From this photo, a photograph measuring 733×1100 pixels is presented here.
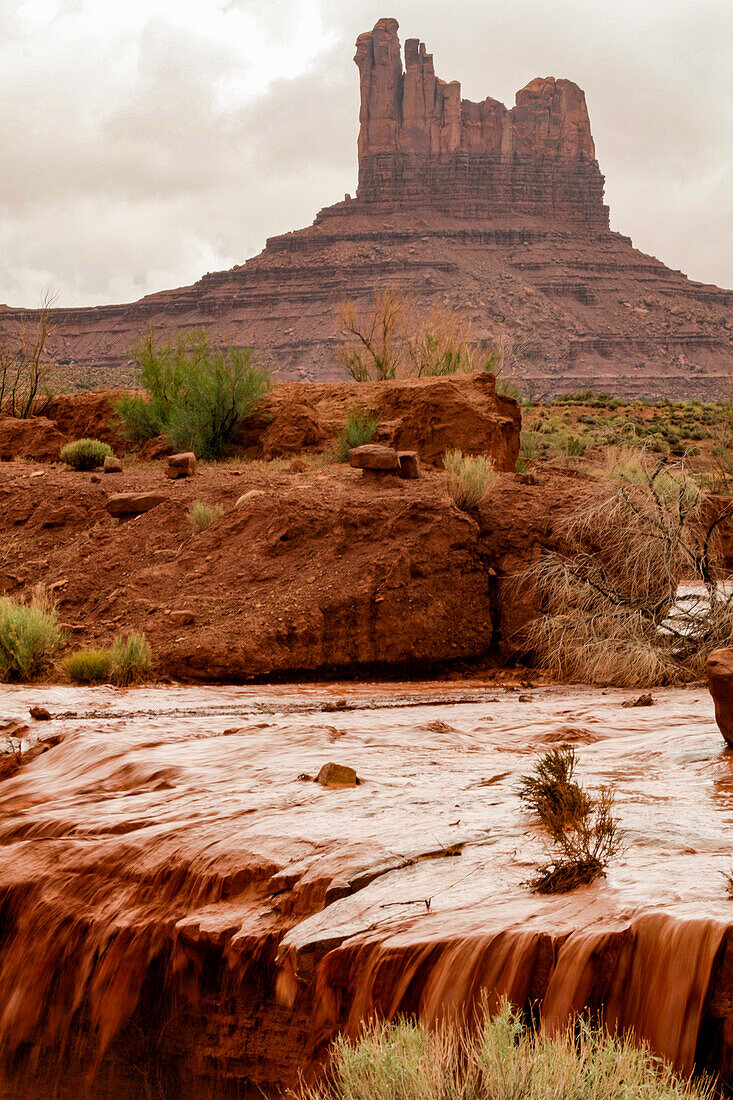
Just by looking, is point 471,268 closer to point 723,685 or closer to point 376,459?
point 376,459

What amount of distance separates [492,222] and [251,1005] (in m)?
132

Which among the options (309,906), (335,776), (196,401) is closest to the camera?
(309,906)

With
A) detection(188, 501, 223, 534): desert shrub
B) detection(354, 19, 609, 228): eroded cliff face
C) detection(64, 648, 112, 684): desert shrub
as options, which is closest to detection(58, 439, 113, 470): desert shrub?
detection(188, 501, 223, 534): desert shrub

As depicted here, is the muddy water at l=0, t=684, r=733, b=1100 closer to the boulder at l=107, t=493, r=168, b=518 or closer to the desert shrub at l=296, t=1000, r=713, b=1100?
the desert shrub at l=296, t=1000, r=713, b=1100

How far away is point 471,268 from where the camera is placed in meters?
116

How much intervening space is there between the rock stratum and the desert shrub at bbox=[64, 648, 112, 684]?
84499 millimetres

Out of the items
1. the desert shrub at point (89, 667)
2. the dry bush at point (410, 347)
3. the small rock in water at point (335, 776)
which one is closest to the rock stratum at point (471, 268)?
the dry bush at point (410, 347)

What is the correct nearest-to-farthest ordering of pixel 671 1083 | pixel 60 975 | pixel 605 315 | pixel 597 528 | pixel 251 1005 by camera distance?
pixel 671 1083 → pixel 251 1005 → pixel 60 975 → pixel 597 528 → pixel 605 315

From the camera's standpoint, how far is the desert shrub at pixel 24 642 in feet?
37.1

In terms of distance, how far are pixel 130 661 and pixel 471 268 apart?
361 feet

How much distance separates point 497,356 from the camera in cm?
2762

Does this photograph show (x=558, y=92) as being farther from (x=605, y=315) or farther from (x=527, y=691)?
(x=527, y=691)

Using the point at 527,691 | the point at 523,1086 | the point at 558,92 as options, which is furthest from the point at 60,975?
the point at 558,92

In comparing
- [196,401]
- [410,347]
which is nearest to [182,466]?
[196,401]
